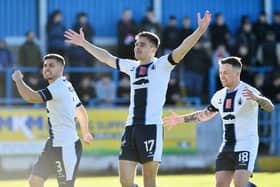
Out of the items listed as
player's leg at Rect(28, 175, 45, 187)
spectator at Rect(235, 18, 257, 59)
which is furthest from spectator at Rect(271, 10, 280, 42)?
player's leg at Rect(28, 175, 45, 187)

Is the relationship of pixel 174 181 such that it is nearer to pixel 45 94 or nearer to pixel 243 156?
pixel 243 156

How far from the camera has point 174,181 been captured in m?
17.5

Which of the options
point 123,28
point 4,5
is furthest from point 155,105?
point 4,5

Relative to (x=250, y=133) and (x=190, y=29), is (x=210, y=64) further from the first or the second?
(x=250, y=133)

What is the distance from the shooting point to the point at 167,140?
813 inches

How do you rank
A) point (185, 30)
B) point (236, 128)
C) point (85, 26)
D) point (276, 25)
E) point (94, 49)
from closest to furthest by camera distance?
point (236, 128)
point (94, 49)
point (85, 26)
point (185, 30)
point (276, 25)

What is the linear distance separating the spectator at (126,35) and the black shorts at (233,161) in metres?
10.5

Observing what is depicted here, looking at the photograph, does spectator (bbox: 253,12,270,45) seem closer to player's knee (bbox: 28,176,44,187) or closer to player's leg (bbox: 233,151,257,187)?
player's leg (bbox: 233,151,257,187)

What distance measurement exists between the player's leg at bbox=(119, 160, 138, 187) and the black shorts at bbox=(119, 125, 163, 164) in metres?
0.07

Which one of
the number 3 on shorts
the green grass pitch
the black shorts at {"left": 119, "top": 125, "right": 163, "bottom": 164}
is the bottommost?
the green grass pitch

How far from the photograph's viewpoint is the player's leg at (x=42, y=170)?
34.9ft

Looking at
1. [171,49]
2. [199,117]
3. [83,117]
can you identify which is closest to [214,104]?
[199,117]

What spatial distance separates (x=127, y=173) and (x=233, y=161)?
4.80ft

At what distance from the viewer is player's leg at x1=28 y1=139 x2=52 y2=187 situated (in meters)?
10.6
